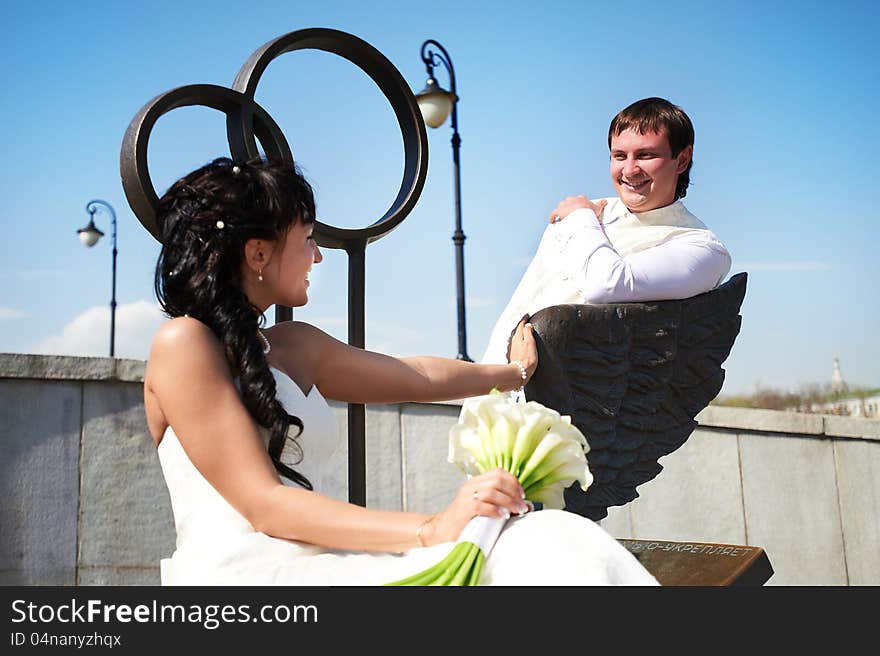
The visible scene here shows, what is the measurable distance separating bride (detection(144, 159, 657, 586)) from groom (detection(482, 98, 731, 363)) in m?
0.65

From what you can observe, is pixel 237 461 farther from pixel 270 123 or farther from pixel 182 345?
pixel 270 123

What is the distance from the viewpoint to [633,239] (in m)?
2.69

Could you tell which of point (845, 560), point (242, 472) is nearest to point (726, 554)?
point (242, 472)

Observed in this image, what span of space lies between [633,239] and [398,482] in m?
3.49

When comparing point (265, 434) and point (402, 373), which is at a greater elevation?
point (402, 373)

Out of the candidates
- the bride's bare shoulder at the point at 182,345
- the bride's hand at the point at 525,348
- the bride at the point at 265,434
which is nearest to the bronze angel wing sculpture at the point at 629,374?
the bride's hand at the point at 525,348

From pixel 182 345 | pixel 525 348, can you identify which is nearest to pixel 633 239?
pixel 525 348

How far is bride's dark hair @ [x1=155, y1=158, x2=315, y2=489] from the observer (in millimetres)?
1979

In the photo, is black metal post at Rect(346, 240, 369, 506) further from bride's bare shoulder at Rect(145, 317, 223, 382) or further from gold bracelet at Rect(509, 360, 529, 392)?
bride's bare shoulder at Rect(145, 317, 223, 382)

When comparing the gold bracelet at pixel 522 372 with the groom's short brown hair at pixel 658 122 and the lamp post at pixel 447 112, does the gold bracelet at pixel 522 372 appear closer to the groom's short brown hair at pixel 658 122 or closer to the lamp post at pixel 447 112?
the groom's short brown hair at pixel 658 122

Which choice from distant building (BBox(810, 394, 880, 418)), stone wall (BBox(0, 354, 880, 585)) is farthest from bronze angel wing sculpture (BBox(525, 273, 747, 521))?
distant building (BBox(810, 394, 880, 418))

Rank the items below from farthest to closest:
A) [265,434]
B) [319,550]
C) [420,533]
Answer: [265,434]
[319,550]
[420,533]

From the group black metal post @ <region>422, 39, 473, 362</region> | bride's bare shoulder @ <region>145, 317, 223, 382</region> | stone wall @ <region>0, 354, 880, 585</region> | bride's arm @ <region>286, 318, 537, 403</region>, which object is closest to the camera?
bride's bare shoulder @ <region>145, 317, 223, 382</region>
